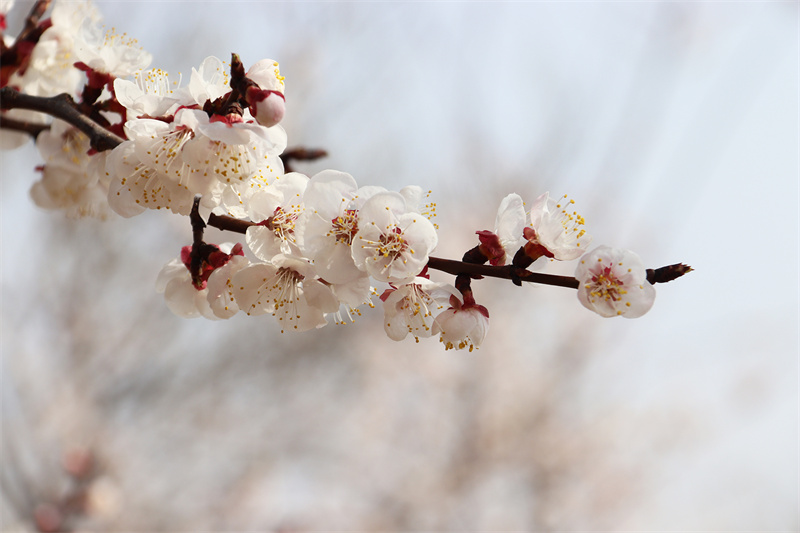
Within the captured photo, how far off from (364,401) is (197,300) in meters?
4.17

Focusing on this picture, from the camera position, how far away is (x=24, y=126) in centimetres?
112

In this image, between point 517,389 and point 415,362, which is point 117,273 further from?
point 517,389

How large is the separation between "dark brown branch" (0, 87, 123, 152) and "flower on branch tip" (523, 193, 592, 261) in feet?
1.93

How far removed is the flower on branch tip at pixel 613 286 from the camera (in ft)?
2.34

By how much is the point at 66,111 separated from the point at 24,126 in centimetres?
39

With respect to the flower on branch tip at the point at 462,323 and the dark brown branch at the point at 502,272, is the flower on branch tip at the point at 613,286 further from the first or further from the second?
the flower on branch tip at the point at 462,323

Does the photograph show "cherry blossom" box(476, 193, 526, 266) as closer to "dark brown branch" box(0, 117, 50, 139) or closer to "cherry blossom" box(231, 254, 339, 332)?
"cherry blossom" box(231, 254, 339, 332)

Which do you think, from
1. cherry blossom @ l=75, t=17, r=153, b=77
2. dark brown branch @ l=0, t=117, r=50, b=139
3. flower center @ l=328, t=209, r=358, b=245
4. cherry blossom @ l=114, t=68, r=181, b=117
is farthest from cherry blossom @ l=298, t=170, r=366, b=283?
dark brown branch @ l=0, t=117, r=50, b=139

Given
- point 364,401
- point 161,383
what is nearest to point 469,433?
point 364,401

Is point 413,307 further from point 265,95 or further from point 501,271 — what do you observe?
point 265,95

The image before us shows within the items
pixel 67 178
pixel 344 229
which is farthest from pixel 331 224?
pixel 67 178

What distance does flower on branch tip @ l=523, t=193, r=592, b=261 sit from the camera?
726mm

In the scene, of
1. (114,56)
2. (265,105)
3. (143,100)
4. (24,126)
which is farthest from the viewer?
(24,126)

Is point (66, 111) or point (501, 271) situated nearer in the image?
point (501, 271)
